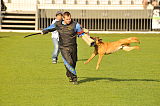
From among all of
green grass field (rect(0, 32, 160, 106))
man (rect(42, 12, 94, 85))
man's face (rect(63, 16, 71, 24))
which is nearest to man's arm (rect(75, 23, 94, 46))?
man (rect(42, 12, 94, 85))

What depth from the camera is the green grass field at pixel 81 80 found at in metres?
11.0

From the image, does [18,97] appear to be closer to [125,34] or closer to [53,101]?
[53,101]

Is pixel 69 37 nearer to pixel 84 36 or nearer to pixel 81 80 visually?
pixel 84 36

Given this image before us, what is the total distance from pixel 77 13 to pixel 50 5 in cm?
184

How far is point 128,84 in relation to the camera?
1320cm

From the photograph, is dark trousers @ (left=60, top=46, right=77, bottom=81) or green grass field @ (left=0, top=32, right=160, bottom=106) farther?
dark trousers @ (left=60, top=46, right=77, bottom=81)

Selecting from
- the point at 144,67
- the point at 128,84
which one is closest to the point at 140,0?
the point at 144,67

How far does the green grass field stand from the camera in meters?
11.0

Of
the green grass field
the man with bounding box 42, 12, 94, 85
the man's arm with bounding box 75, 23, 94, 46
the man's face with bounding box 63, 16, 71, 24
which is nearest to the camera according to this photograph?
the green grass field

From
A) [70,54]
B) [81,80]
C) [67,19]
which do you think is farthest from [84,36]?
[81,80]

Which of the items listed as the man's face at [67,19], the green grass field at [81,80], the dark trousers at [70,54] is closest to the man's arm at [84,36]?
the man's face at [67,19]

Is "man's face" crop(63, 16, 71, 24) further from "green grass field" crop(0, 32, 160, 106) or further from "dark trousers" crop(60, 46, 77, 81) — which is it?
"green grass field" crop(0, 32, 160, 106)

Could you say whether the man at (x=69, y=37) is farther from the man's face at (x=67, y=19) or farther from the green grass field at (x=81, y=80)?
the green grass field at (x=81, y=80)

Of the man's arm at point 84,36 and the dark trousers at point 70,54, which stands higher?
the man's arm at point 84,36
